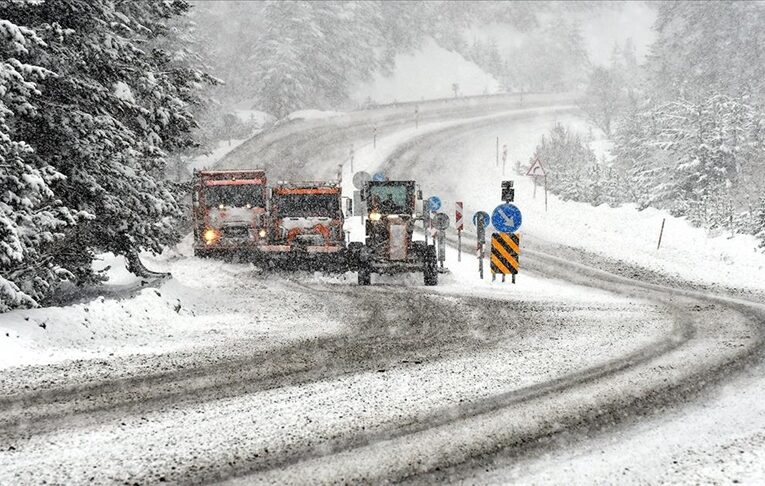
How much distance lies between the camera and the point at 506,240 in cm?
1514

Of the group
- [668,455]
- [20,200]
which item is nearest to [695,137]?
[20,200]

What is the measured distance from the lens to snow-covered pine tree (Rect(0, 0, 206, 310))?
10.1 metres

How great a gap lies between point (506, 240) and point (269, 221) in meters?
6.89

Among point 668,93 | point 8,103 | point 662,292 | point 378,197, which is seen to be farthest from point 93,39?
point 668,93

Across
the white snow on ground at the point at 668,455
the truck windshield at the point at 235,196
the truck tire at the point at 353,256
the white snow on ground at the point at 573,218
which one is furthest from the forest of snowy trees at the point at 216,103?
the white snow on ground at the point at 668,455

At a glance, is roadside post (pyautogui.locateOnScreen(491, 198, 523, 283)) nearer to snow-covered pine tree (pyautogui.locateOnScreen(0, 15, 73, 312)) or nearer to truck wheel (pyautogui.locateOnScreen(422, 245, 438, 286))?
truck wheel (pyautogui.locateOnScreen(422, 245, 438, 286))

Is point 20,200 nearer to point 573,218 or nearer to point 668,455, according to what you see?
point 668,455

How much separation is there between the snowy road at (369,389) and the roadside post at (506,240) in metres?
3.15

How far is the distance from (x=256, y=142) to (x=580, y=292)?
3008cm

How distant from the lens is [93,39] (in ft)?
35.5

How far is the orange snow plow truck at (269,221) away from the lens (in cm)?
1778

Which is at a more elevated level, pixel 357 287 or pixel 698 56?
pixel 698 56

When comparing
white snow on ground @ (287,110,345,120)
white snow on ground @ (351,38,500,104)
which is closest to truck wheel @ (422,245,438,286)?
white snow on ground @ (287,110,345,120)

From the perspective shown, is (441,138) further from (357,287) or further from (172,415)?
(172,415)
